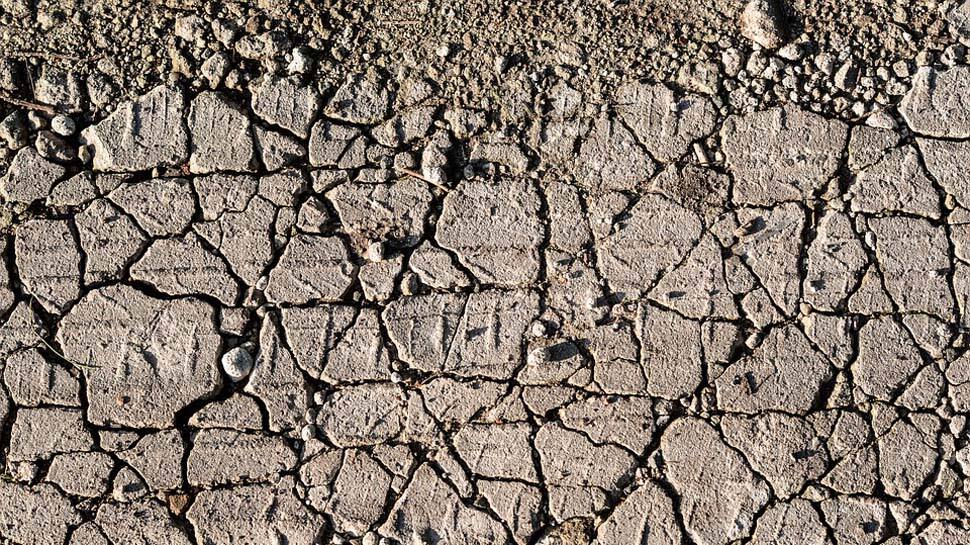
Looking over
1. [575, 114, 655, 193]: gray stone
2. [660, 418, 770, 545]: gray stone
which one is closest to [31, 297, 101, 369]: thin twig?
[575, 114, 655, 193]: gray stone

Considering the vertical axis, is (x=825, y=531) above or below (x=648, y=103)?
below

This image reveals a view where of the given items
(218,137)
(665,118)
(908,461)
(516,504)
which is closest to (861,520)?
(908,461)

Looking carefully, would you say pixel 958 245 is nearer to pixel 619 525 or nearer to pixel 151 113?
pixel 619 525

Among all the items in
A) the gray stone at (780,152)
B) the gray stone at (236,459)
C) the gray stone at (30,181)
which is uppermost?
the gray stone at (30,181)

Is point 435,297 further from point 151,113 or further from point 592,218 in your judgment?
point 151,113

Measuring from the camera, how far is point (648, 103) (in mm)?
3510

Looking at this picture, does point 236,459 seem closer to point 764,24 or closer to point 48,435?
point 48,435

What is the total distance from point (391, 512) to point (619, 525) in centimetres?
81

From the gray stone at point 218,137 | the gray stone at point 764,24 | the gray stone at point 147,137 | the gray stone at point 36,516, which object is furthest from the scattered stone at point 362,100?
the gray stone at point 36,516

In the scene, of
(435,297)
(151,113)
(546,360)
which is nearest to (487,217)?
(435,297)

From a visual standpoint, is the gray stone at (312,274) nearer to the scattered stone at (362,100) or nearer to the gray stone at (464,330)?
the gray stone at (464,330)

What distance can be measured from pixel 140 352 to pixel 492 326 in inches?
50.4

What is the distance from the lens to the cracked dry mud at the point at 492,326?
3396 mm

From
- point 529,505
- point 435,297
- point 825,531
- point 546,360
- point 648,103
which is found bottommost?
point 825,531
